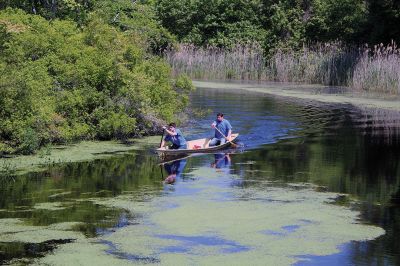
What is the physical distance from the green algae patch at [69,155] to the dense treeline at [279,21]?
71.9ft

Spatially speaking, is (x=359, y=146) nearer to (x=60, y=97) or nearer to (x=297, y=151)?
(x=297, y=151)

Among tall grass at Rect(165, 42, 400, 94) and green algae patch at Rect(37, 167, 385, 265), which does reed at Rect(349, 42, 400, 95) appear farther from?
green algae patch at Rect(37, 167, 385, 265)

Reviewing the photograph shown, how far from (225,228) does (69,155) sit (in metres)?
7.81

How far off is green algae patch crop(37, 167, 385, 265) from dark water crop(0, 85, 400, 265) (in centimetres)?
12

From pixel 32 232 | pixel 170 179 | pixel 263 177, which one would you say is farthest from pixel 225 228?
pixel 263 177

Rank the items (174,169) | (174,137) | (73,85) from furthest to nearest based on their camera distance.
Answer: (73,85)
(174,137)
(174,169)

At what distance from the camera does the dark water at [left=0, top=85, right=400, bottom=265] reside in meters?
11.5

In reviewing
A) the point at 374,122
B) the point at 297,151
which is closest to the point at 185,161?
the point at 297,151

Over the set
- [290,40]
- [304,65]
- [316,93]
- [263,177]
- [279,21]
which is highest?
[279,21]

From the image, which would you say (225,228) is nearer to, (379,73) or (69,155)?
(69,155)

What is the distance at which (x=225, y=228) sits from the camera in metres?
12.4

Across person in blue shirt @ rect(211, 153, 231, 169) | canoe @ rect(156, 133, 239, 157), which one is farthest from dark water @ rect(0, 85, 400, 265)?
canoe @ rect(156, 133, 239, 157)

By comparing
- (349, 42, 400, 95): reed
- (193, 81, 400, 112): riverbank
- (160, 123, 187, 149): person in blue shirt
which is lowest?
(160, 123, 187, 149): person in blue shirt

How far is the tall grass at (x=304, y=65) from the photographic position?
3588 cm
